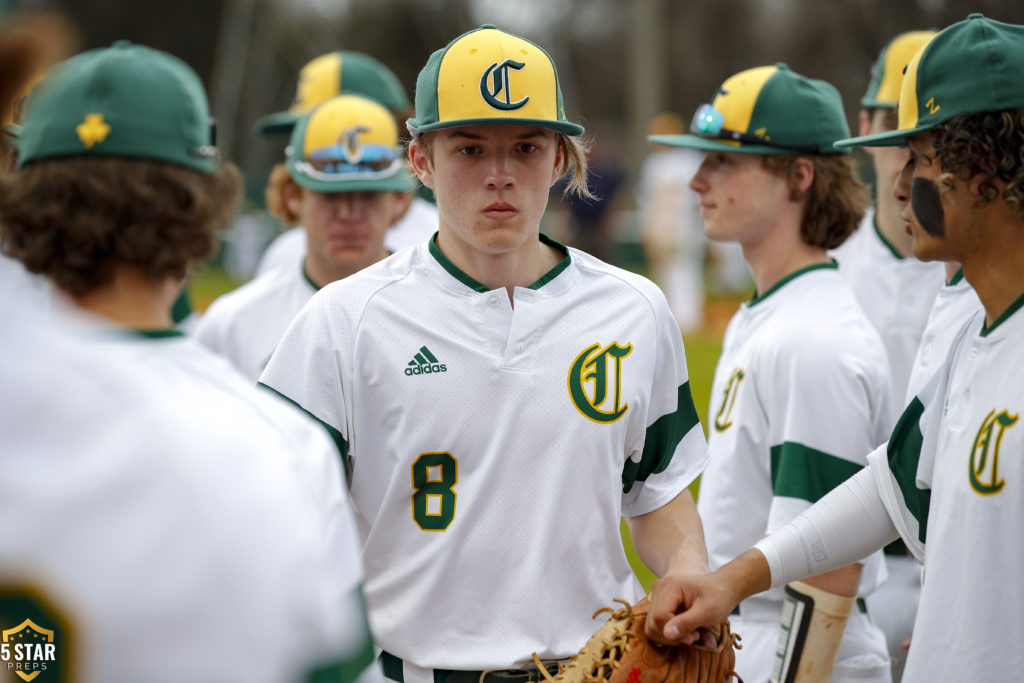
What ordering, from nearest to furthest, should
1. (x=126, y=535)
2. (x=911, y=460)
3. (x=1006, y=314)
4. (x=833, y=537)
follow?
1. (x=126, y=535)
2. (x=1006, y=314)
3. (x=911, y=460)
4. (x=833, y=537)

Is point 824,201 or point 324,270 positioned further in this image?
point 324,270

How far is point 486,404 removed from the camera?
116 inches

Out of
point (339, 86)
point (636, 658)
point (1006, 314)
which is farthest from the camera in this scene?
point (339, 86)

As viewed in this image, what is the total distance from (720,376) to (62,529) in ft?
10.4

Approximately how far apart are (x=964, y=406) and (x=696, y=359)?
12.4m

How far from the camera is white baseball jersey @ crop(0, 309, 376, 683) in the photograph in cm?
138

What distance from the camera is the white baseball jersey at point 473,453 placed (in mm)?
2898

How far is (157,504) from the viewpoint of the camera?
1428 millimetres

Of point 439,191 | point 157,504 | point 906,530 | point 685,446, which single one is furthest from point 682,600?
point 157,504

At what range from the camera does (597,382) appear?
302 cm

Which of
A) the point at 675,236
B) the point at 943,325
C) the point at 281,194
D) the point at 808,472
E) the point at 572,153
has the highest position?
the point at 572,153

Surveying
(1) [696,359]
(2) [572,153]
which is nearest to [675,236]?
(1) [696,359]

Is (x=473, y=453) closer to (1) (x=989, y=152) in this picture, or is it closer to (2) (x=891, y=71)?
(1) (x=989, y=152)

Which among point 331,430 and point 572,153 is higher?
point 572,153
